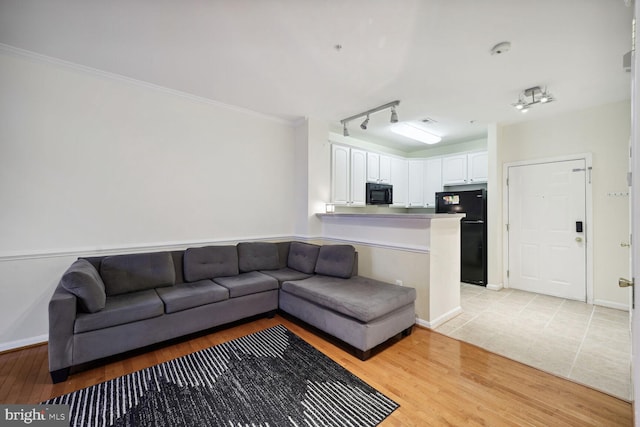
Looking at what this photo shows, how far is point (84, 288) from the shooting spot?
7.00 feet

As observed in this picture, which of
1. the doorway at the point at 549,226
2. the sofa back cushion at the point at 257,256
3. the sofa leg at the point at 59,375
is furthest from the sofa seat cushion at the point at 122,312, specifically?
the doorway at the point at 549,226

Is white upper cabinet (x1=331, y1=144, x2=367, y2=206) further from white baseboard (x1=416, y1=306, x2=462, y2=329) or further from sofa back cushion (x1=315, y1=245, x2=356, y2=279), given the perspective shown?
white baseboard (x1=416, y1=306, x2=462, y2=329)

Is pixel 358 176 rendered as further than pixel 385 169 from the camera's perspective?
No

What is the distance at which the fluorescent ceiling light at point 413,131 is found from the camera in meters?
4.52

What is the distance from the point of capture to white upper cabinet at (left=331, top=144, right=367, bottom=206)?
4.70m

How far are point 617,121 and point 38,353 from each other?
23.1 ft

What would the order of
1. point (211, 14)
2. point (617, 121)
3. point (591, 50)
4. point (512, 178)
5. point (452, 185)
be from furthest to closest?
point (452, 185) → point (512, 178) → point (617, 121) → point (591, 50) → point (211, 14)

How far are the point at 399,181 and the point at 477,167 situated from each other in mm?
1493

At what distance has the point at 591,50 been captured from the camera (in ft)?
7.97

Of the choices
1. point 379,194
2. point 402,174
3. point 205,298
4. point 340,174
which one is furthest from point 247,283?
point 402,174

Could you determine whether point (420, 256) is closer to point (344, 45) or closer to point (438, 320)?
point (438, 320)

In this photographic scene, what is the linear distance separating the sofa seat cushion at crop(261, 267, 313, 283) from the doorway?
3.55 metres

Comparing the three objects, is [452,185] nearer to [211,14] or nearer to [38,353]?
[211,14]

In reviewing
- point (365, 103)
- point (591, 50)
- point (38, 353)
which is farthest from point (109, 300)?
point (591, 50)
